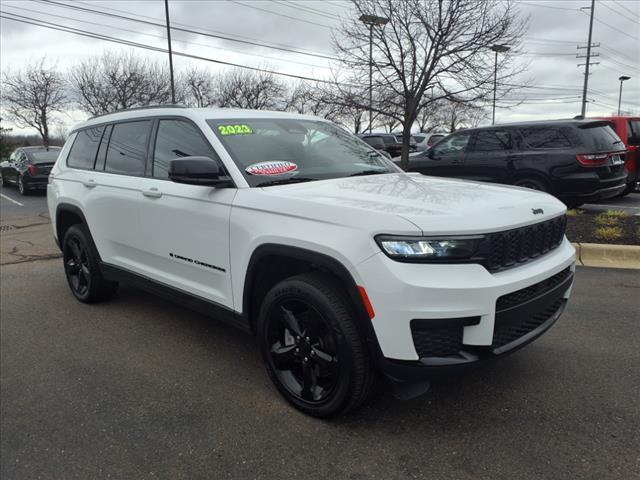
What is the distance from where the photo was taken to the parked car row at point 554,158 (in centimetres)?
824

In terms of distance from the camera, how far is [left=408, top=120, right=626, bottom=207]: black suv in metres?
8.23

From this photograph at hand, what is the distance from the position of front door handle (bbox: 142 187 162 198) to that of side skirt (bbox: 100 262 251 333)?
2.20 feet

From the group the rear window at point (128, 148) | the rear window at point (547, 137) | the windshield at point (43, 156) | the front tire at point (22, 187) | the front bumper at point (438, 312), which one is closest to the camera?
the front bumper at point (438, 312)

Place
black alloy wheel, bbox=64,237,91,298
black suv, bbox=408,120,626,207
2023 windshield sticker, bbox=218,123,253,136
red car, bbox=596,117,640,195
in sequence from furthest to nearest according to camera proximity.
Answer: red car, bbox=596,117,640,195
black suv, bbox=408,120,626,207
black alloy wheel, bbox=64,237,91,298
2023 windshield sticker, bbox=218,123,253,136

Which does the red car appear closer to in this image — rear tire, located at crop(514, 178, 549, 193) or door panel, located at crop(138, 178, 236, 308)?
rear tire, located at crop(514, 178, 549, 193)

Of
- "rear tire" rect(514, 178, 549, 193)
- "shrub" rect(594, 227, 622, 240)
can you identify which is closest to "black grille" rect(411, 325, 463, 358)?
"shrub" rect(594, 227, 622, 240)

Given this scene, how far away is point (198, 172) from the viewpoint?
10.1 ft

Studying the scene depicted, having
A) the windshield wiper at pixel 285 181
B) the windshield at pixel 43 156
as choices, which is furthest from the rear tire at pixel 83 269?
the windshield at pixel 43 156

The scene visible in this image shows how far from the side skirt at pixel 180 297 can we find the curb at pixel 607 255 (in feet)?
15.1

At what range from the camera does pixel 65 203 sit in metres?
5.09

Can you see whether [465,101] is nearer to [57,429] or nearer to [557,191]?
[557,191]

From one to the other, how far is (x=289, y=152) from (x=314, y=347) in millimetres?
1433

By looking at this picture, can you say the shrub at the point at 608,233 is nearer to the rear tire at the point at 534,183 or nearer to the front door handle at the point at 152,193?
the rear tire at the point at 534,183

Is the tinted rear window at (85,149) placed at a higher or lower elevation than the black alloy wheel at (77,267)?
higher
